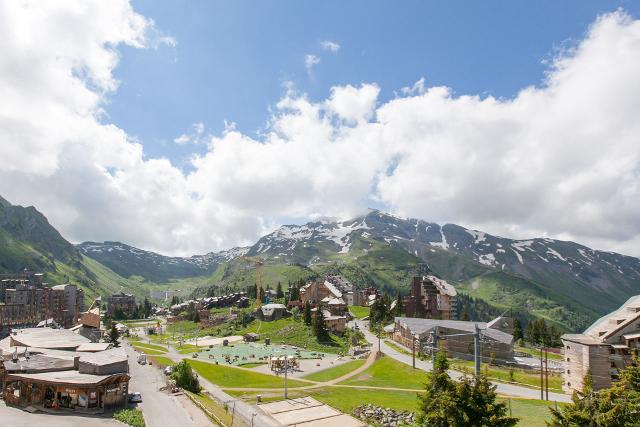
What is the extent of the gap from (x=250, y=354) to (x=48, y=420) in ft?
209

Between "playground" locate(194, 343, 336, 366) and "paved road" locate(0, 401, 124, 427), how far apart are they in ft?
168

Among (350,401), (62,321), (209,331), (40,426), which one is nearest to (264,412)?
(350,401)

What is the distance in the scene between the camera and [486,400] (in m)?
29.8

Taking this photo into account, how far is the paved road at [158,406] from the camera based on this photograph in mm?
48031

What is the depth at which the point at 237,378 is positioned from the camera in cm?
7944

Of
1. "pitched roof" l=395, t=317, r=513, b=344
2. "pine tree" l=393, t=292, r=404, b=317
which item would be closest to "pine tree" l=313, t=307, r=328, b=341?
"pitched roof" l=395, t=317, r=513, b=344

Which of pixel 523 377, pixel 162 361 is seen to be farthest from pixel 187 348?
pixel 523 377

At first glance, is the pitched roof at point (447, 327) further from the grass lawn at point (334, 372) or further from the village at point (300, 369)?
the grass lawn at point (334, 372)

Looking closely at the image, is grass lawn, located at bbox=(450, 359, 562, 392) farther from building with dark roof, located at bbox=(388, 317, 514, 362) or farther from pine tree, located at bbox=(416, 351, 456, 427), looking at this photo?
pine tree, located at bbox=(416, 351, 456, 427)

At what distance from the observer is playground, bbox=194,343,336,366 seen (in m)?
99.5

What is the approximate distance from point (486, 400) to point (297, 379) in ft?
180

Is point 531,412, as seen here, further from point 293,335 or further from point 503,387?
point 293,335

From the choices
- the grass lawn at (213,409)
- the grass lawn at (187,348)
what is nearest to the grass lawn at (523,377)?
the grass lawn at (213,409)

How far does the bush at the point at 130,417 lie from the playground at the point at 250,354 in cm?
4732
